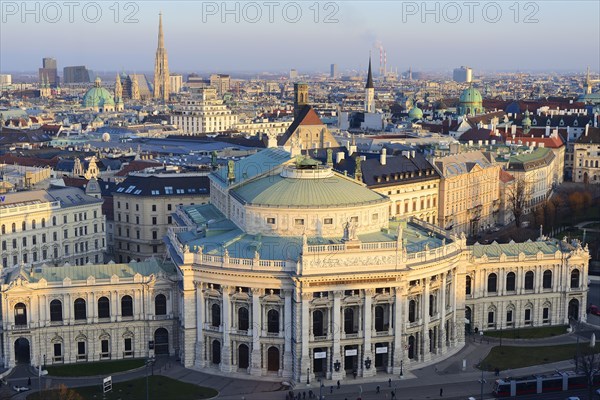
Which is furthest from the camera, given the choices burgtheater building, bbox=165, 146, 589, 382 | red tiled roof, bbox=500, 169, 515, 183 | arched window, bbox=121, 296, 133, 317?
red tiled roof, bbox=500, 169, 515, 183

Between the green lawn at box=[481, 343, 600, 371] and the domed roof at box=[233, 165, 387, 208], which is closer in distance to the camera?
the green lawn at box=[481, 343, 600, 371]

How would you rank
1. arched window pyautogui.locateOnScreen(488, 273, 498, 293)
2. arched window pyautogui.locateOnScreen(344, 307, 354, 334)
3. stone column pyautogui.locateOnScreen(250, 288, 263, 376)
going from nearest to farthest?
stone column pyautogui.locateOnScreen(250, 288, 263, 376)
arched window pyautogui.locateOnScreen(344, 307, 354, 334)
arched window pyautogui.locateOnScreen(488, 273, 498, 293)

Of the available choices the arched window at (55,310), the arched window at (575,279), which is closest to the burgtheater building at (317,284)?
the arched window at (575,279)

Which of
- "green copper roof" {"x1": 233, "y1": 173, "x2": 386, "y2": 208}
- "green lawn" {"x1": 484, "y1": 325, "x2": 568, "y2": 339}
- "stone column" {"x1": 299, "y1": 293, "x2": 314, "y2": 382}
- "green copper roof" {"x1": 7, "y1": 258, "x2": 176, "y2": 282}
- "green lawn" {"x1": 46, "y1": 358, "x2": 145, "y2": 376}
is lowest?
"green lawn" {"x1": 46, "y1": 358, "x2": 145, "y2": 376}

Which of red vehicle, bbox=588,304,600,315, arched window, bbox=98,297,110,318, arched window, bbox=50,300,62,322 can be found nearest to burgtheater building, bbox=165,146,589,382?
arched window, bbox=98,297,110,318

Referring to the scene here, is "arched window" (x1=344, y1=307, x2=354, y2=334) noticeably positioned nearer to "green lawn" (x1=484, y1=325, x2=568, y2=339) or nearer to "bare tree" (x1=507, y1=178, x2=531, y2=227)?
"green lawn" (x1=484, y1=325, x2=568, y2=339)

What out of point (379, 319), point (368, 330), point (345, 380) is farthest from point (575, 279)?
point (345, 380)

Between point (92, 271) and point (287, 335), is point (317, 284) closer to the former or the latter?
point (287, 335)

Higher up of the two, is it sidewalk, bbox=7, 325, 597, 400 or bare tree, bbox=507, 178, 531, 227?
bare tree, bbox=507, 178, 531, 227
